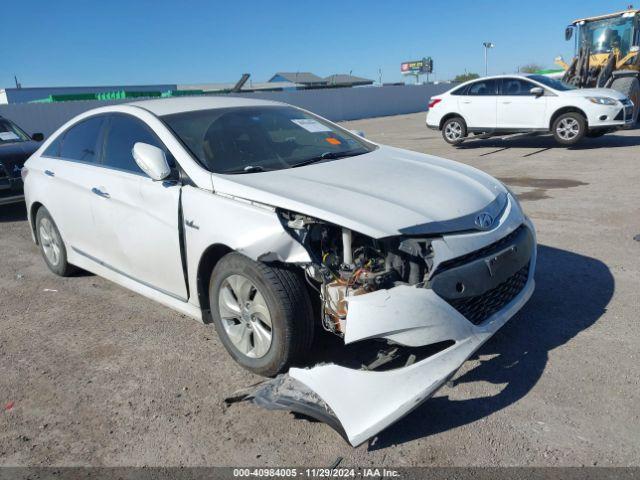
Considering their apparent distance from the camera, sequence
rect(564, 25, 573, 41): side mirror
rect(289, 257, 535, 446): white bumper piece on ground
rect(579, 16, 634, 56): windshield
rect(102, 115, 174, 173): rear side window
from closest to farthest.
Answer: rect(289, 257, 535, 446): white bumper piece on ground < rect(102, 115, 174, 173): rear side window < rect(579, 16, 634, 56): windshield < rect(564, 25, 573, 41): side mirror

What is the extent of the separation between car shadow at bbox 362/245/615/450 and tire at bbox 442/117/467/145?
9.28 m

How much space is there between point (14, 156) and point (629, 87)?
13.3 meters

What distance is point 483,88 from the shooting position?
1350 centimetres

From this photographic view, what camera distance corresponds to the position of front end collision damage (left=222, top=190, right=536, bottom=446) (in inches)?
107

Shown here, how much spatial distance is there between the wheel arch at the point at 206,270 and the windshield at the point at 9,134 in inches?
277

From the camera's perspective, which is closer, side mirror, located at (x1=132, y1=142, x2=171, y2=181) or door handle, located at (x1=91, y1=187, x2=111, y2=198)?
side mirror, located at (x1=132, y1=142, x2=171, y2=181)

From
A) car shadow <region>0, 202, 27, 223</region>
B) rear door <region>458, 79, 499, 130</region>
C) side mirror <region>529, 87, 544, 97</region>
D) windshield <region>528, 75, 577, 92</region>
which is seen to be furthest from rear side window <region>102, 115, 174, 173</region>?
windshield <region>528, 75, 577, 92</region>

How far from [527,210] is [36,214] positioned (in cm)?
553

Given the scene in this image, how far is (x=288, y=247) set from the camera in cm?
301

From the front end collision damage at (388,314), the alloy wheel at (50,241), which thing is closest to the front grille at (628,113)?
the front end collision damage at (388,314)

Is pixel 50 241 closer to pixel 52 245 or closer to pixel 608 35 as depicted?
pixel 52 245

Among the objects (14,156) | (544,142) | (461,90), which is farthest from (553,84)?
(14,156)

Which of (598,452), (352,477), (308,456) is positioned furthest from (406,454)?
(598,452)

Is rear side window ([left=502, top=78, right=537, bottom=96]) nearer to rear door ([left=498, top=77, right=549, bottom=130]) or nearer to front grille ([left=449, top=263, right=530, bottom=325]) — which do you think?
rear door ([left=498, top=77, right=549, bottom=130])
